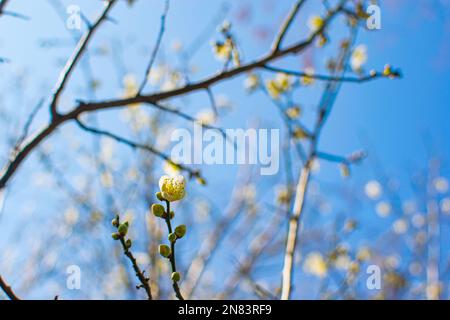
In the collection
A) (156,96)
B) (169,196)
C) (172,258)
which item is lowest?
(172,258)

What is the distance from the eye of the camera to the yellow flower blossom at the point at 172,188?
85 cm

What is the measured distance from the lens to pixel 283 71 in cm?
131

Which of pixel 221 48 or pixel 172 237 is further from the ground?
pixel 221 48

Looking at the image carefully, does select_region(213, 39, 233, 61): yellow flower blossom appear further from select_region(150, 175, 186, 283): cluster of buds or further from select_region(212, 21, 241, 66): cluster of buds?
select_region(150, 175, 186, 283): cluster of buds

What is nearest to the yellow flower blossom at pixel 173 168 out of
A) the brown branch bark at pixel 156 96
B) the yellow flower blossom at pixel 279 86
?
the brown branch bark at pixel 156 96

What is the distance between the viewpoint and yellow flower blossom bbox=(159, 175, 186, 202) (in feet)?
2.79

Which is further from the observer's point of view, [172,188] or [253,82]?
[253,82]

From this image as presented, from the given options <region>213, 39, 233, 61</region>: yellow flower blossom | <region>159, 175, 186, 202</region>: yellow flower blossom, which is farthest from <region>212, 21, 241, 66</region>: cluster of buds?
<region>159, 175, 186, 202</region>: yellow flower blossom

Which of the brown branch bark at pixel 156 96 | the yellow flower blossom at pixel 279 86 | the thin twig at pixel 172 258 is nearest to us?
the thin twig at pixel 172 258

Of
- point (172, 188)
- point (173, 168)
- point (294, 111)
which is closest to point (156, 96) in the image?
point (173, 168)

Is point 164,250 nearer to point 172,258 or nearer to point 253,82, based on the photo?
point 172,258

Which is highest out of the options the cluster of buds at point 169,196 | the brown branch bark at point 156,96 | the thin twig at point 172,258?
the brown branch bark at point 156,96

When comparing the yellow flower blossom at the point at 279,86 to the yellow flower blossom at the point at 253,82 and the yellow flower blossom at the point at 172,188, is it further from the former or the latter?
the yellow flower blossom at the point at 172,188

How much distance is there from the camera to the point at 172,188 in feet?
2.81
